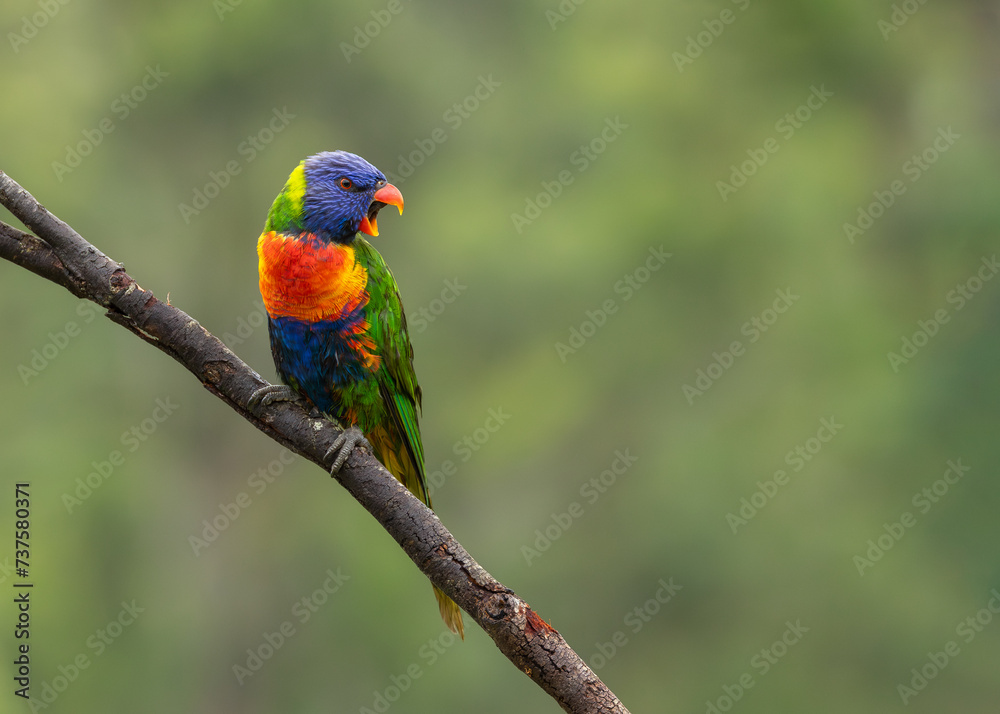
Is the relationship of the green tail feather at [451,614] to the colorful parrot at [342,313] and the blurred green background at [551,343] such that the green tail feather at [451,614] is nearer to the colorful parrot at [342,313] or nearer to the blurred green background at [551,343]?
the colorful parrot at [342,313]

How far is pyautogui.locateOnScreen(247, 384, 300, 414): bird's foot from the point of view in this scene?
9.14 ft

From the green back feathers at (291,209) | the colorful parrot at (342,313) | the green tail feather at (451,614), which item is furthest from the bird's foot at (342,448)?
the green back feathers at (291,209)

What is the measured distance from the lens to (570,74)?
29.2 feet

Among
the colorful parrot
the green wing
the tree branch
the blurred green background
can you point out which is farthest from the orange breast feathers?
the blurred green background

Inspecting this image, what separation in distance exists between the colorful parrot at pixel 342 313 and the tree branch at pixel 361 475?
1.70 ft

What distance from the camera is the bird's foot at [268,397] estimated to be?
9.14 feet

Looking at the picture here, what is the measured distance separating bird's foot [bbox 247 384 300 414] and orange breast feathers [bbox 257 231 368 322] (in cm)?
37

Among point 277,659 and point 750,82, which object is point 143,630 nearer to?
point 277,659

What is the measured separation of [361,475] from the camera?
2.80 m

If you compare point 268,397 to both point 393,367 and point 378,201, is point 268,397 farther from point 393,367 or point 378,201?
point 378,201

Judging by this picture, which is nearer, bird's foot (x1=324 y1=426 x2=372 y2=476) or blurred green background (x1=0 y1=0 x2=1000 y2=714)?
bird's foot (x1=324 y1=426 x2=372 y2=476)

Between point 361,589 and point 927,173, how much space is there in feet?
22.9

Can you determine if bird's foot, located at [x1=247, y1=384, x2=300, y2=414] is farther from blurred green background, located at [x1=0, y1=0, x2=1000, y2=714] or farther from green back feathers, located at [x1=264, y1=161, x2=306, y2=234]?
blurred green background, located at [x1=0, y1=0, x2=1000, y2=714]

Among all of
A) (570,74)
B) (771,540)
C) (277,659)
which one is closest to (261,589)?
(277,659)
